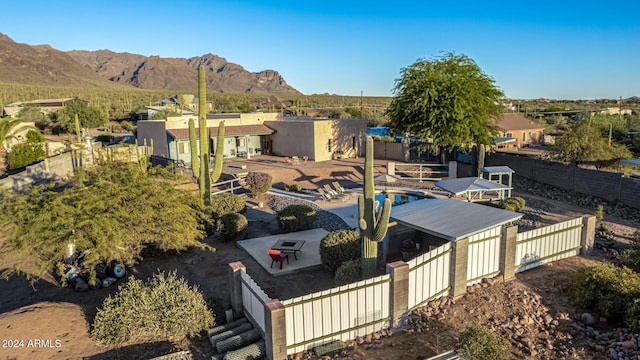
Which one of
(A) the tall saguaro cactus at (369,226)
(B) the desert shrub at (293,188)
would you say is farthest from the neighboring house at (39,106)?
(A) the tall saguaro cactus at (369,226)

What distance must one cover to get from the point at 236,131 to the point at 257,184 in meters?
13.6

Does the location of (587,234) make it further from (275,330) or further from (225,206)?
(225,206)

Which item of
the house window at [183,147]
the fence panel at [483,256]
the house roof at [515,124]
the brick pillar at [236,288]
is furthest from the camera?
the house roof at [515,124]

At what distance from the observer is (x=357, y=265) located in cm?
1049

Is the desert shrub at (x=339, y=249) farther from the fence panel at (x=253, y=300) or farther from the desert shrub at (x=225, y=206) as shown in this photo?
the desert shrub at (x=225, y=206)

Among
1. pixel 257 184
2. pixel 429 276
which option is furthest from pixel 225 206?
pixel 429 276

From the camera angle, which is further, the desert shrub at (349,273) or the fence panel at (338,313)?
the desert shrub at (349,273)

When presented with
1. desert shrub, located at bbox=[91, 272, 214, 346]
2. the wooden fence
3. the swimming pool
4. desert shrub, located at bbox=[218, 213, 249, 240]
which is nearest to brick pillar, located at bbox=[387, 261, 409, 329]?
the wooden fence

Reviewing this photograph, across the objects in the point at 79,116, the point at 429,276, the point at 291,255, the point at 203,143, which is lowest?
the point at 291,255

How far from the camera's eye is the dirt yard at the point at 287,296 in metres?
7.98

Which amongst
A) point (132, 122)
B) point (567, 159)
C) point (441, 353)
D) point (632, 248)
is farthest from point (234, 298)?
point (132, 122)

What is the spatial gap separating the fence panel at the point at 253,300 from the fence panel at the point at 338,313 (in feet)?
2.20

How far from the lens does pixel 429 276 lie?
9.29 meters

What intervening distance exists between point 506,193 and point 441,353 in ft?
53.7
